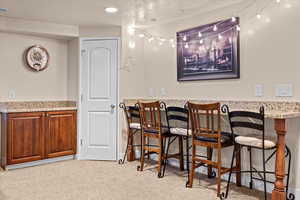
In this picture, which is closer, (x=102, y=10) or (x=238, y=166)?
(x=238, y=166)

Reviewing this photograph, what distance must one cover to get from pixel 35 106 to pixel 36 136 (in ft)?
2.05

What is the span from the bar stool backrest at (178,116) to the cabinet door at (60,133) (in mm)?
1594

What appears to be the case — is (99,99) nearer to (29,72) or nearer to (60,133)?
(60,133)

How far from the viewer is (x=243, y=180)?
3.12 meters

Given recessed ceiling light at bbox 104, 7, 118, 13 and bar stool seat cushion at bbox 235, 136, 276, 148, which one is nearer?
bar stool seat cushion at bbox 235, 136, 276, 148

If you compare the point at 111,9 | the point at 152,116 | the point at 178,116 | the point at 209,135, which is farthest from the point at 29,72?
the point at 209,135

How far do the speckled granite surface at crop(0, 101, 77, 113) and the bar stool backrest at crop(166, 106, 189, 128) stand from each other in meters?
1.63

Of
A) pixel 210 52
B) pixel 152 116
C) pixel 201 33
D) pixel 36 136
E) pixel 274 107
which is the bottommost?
pixel 36 136

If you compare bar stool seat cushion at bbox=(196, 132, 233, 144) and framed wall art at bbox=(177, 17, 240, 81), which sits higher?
framed wall art at bbox=(177, 17, 240, 81)

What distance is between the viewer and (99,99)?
4293mm

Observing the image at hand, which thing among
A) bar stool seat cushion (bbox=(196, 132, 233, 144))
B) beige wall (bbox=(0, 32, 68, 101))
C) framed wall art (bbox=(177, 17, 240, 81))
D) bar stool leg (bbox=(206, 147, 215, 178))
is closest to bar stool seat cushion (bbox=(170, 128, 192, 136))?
bar stool seat cushion (bbox=(196, 132, 233, 144))

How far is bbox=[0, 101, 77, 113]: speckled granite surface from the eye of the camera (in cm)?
389

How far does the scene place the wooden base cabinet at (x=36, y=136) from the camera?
3.71 m

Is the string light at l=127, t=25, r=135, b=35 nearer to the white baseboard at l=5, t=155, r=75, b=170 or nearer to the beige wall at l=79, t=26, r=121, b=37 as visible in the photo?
the beige wall at l=79, t=26, r=121, b=37
